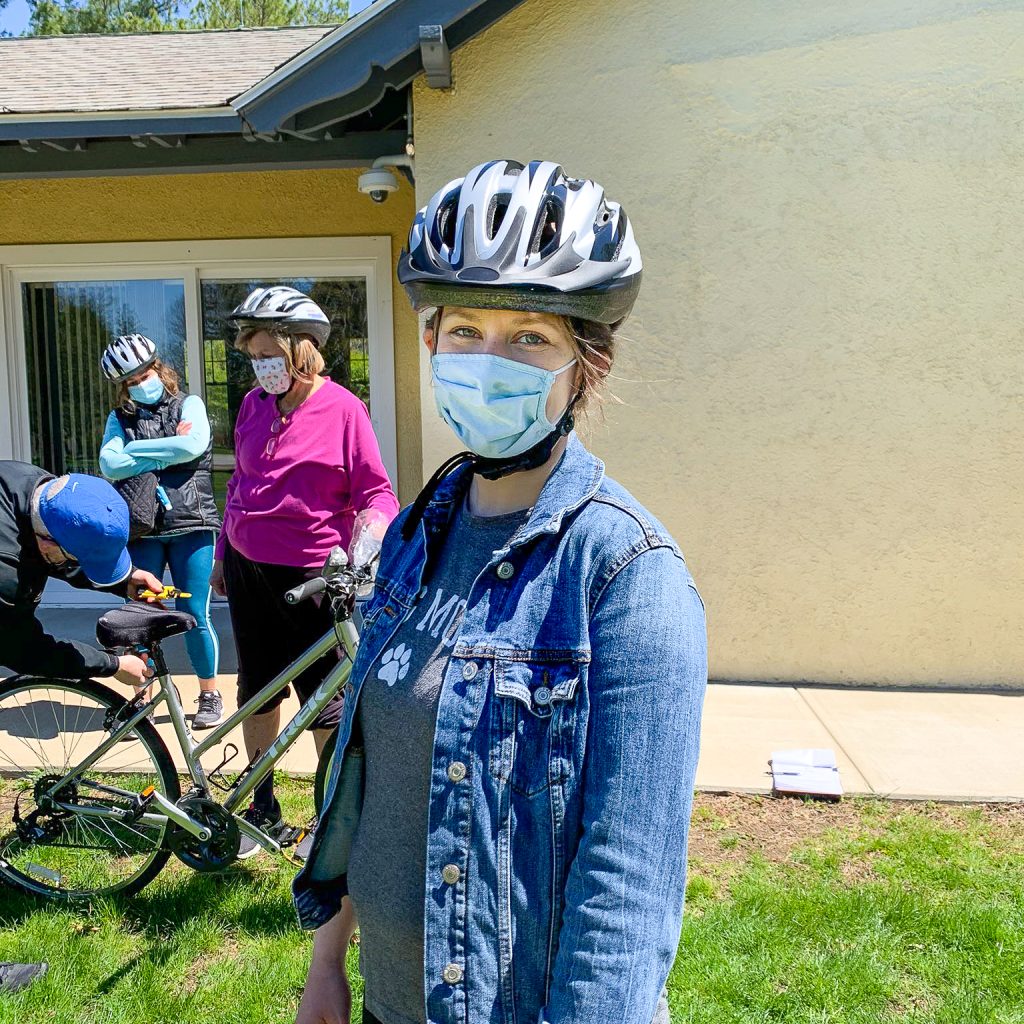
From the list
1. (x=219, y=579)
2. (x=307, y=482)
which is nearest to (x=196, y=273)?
(x=219, y=579)

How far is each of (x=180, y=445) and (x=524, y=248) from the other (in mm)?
3620

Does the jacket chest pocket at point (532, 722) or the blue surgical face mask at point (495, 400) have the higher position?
the blue surgical face mask at point (495, 400)

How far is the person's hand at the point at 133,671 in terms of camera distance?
3.19 m

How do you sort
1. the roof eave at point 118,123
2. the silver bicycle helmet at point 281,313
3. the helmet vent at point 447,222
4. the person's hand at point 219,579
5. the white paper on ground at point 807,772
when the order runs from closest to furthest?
the helmet vent at point 447,222 → the silver bicycle helmet at point 281,313 → the person's hand at point 219,579 → the white paper on ground at point 807,772 → the roof eave at point 118,123

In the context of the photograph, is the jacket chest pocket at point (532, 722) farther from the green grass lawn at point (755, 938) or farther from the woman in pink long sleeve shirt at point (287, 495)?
the woman in pink long sleeve shirt at point (287, 495)

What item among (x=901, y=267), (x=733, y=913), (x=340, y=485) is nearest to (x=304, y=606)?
(x=340, y=485)

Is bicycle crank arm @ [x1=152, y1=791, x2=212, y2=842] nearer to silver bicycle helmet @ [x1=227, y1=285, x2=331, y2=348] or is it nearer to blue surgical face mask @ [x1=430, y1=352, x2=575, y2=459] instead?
silver bicycle helmet @ [x1=227, y1=285, x2=331, y2=348]

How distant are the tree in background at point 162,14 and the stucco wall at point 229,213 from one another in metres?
20.9

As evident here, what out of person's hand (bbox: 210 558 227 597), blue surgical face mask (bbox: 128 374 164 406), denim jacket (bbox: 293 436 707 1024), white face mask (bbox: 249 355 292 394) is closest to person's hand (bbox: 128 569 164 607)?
person's hand (bbox: 210 558 227 597)

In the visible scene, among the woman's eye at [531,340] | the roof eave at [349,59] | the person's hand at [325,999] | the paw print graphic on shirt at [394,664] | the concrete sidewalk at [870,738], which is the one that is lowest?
the concrete sidewalk at [870,738]

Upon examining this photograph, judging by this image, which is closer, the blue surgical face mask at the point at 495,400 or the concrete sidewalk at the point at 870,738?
the blue surgical face mask at the point at 495,400

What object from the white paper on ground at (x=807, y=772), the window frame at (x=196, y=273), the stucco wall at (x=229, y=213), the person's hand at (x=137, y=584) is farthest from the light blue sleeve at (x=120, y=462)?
the white paper on ground at (x=807, y=772)

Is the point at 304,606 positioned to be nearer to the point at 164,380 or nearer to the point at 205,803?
the point at 205,803

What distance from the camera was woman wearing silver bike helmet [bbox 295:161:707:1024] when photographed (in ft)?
3.72
